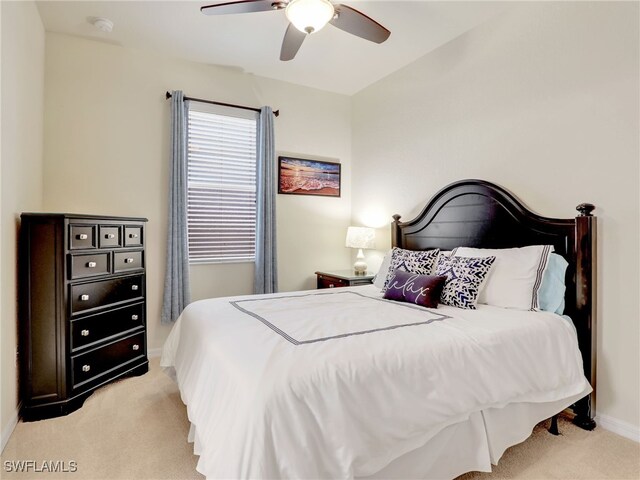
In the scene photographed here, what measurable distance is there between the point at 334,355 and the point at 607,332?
1.86 meters

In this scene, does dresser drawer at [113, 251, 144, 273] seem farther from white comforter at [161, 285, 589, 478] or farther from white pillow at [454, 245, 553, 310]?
white pillow at [454, 245, 553, 310]

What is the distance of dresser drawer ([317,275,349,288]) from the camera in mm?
3656

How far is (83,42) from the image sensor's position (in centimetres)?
315

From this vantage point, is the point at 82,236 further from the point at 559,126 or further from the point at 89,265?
the point at 559,126

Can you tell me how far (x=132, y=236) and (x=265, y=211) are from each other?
130 centimetres

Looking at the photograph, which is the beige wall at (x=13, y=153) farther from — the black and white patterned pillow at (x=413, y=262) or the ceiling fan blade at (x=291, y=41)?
the black and white patterned pillow at (x=413, y=262)

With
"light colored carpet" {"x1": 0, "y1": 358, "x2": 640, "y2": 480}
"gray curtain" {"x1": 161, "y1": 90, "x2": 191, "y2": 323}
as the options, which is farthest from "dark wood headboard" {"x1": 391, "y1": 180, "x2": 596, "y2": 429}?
"gray curtain" {"x1": 161, "y1": 90, "x2": 191, "y2": 323}

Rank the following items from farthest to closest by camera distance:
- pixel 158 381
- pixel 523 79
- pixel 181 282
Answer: pixel 181 282
pixel 158 381
pixel 523 79

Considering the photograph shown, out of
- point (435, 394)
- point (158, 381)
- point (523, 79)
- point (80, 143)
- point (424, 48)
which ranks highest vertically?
point (424, 48)

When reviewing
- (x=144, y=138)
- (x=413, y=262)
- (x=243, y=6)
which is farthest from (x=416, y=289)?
(x=144, y=138)

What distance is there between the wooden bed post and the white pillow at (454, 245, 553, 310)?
19 cm

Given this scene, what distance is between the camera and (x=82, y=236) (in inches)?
97.7

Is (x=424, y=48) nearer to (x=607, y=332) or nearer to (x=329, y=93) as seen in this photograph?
(x=329, y=93)

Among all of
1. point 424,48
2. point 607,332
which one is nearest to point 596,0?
point 424,48
